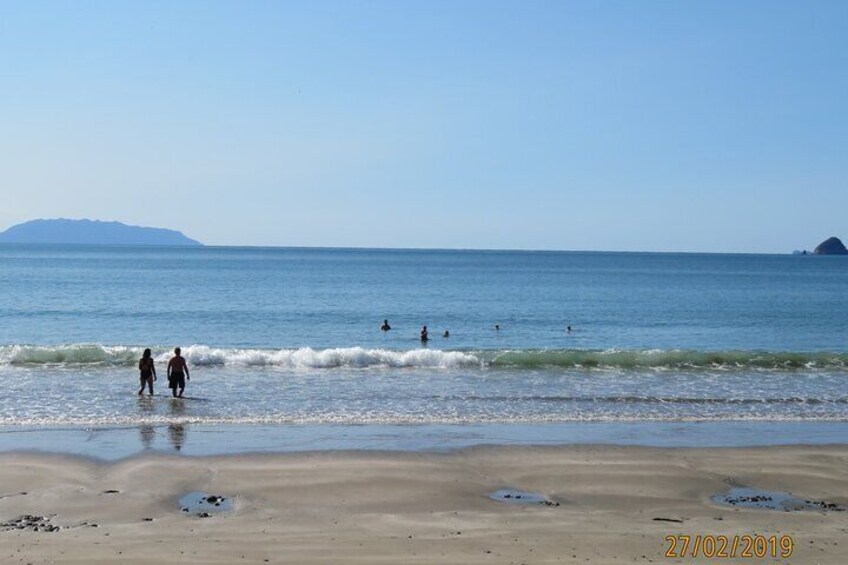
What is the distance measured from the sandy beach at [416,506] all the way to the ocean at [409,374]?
1.92 m

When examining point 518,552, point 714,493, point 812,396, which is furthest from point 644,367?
point 518,552

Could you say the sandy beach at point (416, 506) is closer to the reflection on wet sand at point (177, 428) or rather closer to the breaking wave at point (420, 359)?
the reflection on wet sand at point (177, 428)

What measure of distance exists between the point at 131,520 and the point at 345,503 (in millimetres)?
3334

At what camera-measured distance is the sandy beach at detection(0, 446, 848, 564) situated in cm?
1113

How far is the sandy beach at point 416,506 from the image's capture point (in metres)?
11.1

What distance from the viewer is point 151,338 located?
44438 mm

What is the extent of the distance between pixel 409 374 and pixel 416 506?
53.7ft

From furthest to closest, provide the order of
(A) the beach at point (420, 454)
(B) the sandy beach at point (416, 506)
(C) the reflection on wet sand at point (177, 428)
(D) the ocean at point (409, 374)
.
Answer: (D) the ocean at point (409, 374) < (C) the reflection on wet sand at point (177, 428) < (A) the beach at point (420, 454) < (B) the sandy beach at point (416, 506)

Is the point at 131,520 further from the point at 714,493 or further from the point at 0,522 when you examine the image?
the point at 714,493

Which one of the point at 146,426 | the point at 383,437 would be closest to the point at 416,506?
the point at 383,437
